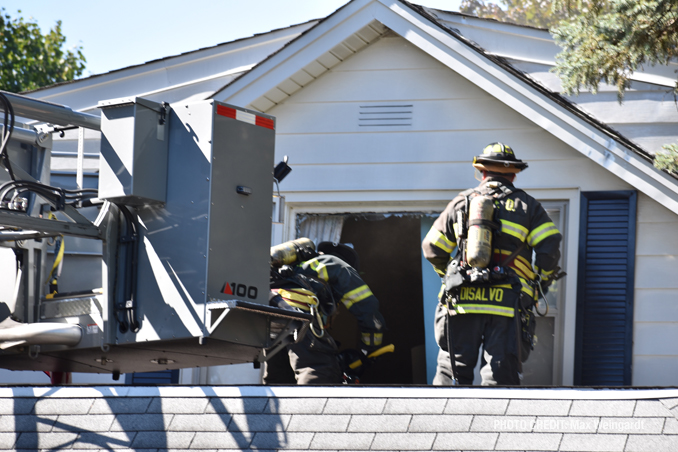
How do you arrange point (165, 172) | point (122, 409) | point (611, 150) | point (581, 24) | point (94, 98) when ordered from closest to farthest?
point (165, 172)
point (122, 409)
point (581, 24)
point (611, 150)
point (94, 98)

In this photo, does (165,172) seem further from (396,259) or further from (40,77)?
(40,77)

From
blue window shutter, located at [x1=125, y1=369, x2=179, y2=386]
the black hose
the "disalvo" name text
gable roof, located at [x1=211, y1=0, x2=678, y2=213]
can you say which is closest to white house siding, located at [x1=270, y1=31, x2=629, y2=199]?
gable roof, located at [x1=211, y1=0, x2=678, y2=213]

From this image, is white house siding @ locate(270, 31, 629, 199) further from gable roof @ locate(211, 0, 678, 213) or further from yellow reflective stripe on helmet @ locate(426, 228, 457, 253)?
yellow reflective stripe on helmet @ locate(426, 228, 457, 253)

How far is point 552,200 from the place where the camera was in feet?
23.6

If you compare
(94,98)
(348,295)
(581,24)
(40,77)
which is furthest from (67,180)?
(40,77)

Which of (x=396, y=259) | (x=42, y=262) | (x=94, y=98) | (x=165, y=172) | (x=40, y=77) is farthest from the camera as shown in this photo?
(x=40, y=77)

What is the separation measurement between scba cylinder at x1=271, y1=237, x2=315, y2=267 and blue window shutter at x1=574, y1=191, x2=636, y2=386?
226 centimetres

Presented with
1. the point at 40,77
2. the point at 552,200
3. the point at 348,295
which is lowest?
the point at 348,295

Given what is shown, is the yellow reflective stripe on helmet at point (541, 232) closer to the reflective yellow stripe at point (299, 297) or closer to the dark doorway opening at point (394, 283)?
the reflective yellow stripe at point (299, 297)

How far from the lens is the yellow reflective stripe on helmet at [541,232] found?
5957 mm

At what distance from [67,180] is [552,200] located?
402 cm

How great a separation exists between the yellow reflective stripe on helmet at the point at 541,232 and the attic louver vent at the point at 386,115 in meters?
1.94


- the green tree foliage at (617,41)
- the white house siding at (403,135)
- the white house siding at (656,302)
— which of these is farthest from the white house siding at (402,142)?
the green tree foliage at (617,41)

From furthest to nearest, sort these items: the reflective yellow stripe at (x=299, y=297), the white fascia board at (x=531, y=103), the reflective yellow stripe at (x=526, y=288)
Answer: the white fascia board at (x=531, y=103)
the reflective yellow stripe at (x=299, y=297)
the reflective yellow stripe at (x=526, y=288)
